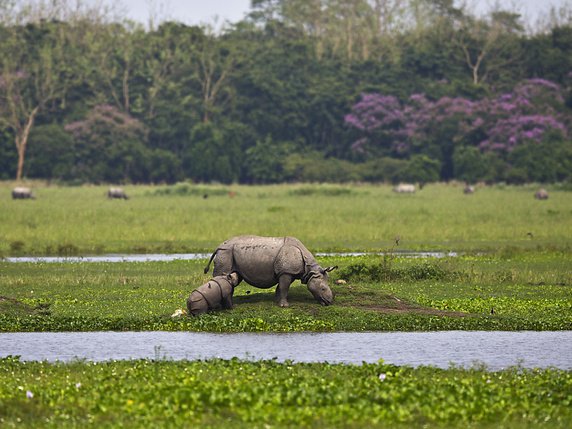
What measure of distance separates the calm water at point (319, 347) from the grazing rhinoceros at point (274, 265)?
1584 millimetres

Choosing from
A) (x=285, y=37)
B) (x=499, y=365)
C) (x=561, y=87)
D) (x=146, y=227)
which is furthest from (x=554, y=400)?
(x=285, y=37)

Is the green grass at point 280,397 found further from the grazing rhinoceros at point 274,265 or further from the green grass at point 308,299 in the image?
the grazing rhinoceros at point 274,265

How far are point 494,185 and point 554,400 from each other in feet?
213

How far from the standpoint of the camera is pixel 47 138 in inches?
3253

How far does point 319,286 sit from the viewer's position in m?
18.9

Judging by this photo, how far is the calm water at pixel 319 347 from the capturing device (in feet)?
51.0

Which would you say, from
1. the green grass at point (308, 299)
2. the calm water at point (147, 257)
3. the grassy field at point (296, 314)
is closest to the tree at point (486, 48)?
the grassy field at point (296, 314)

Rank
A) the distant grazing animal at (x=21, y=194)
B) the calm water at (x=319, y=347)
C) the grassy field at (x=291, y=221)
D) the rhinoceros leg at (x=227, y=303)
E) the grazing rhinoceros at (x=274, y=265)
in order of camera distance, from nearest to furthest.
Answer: the calm water at (x=319, y=347)
the rhinoceros leg at (x=227, y=303)
the grazing rhinoceros at (x=274, y=265)
the grassy field at (x=291, y=221)
the distant grazing animal at (x=21, y=194)

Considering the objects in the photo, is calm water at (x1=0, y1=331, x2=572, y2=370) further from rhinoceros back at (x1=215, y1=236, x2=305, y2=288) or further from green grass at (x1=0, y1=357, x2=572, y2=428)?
rhinoceros back at (x1=215, y1=236, x2=305, y2=288)

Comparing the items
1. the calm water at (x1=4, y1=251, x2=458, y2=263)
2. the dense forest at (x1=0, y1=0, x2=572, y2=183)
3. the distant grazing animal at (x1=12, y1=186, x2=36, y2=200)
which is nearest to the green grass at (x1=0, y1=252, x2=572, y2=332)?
the calm water at (x1=4, y1=251, x2=458, y2=263)

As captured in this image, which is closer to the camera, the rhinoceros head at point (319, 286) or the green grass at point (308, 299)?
the green grass at point (308, 299)

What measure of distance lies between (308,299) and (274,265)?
3.38 feet

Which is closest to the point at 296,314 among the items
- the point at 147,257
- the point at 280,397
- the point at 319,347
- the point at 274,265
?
the point at 274,265

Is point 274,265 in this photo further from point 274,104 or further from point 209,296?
point 274,104
